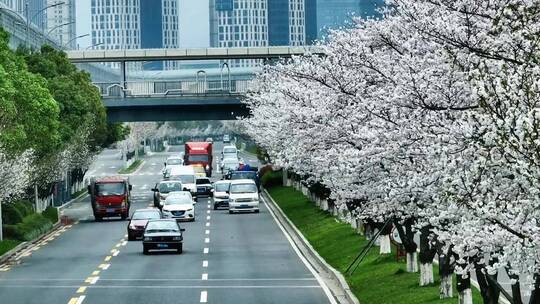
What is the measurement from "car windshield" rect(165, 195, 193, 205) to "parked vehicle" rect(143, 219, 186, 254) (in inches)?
802

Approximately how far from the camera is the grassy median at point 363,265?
33.5m

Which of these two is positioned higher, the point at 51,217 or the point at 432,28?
the point at 432,28

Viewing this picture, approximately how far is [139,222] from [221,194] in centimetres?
2338

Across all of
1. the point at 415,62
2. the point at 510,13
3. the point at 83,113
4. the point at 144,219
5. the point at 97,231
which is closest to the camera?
the point at 510,13

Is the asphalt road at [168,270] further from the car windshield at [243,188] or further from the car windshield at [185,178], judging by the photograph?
the car windshield at [185,178]

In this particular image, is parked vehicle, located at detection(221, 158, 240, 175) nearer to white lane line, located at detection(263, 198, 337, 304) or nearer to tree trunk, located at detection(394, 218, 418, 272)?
white lane line, located at detection(263, 198, 337, 304)

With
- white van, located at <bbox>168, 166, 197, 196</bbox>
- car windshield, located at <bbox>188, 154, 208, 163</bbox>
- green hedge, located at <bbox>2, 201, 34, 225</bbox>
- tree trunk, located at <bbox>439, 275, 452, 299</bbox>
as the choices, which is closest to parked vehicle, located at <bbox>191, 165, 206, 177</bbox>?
white van, located at <bbox>168, 166, 197, 196</bbox>

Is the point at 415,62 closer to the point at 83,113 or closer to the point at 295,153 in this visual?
the point at 295,153

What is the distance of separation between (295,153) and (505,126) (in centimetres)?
2766

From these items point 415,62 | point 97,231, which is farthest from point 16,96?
point 415,62

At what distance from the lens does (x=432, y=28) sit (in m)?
19.0

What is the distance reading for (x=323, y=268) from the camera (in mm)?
46125

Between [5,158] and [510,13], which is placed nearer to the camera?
[510,13]

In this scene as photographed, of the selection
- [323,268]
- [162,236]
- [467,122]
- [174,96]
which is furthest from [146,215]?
[467,122]
